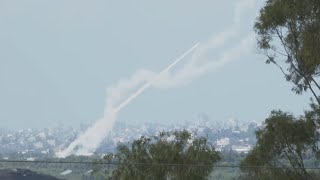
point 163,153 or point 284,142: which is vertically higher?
point 163,153

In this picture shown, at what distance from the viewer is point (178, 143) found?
2891 centimetres

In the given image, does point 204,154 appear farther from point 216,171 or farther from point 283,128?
point 283,128

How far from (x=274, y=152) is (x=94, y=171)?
21.5ft

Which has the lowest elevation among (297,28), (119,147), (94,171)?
(94,171)

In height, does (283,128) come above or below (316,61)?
below

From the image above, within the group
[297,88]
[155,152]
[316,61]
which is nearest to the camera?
[316,61]

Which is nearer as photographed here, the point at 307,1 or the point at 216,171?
the point at 307,1

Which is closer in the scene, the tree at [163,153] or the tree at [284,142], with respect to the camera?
the tree at [284,142]

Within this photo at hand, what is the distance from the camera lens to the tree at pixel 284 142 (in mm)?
24094

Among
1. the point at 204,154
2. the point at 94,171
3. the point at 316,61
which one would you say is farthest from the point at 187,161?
the point at 316,61

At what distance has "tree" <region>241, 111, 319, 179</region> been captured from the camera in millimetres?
24094

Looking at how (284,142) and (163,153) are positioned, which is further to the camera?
(163,153)

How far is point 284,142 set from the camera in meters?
24.4

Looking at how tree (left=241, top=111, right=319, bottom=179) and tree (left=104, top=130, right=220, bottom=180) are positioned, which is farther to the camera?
tree (left=104, top=130, right=220, bottom=180)
